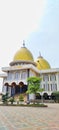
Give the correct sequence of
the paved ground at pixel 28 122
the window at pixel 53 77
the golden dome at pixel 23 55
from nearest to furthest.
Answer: the paved ground at pixel 28 122
the window at pixel 53 77
the golden dome at pixel 23 55

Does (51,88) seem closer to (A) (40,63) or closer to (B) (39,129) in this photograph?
(A) (40,63)

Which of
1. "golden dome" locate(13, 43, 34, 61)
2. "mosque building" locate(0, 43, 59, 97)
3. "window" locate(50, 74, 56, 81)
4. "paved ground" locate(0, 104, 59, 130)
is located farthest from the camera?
"golden dome" locate(13, 43, 34, 61)

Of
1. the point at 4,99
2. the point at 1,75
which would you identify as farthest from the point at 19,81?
the point at 4,99

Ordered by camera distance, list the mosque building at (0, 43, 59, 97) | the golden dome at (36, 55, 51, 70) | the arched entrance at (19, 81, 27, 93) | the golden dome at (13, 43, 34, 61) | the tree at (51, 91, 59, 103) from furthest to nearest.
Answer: the golden dome at (36, 55, 51, 70)
the golden dome at (13, 43, 34, 61)
the arched entrance at (19, 81, 27, 93)
the mosque building at (0, 43, 59, 97)
the tree at (51, 91, 59, 103)

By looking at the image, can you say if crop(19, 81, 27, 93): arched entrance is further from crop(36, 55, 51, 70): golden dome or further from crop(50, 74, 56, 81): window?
crop(36, 55, 51, 70): golden dome

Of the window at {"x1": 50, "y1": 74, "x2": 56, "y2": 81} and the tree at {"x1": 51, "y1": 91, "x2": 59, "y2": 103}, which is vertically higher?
the window at {"x1": 50, "y1": 74, "x2": 56, "y2": 81}

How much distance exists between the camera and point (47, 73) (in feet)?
130

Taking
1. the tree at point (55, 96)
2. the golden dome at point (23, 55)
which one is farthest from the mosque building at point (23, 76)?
the tree at point (55, 96)

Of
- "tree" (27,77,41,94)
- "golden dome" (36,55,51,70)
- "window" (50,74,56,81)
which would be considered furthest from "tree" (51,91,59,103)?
"tree" (27,77,41,94)

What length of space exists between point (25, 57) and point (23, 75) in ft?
19.4

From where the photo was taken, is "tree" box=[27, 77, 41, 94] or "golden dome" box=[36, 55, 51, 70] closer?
"tree" box=[27, 77, 41, 94]

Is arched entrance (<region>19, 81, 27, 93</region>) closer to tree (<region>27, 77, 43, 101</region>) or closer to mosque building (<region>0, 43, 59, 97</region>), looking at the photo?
mosque building (<region>0, 43, 59, 97</region>)

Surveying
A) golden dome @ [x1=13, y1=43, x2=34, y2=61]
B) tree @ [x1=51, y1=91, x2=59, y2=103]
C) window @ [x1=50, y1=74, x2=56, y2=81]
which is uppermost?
golden dome @ [x1=13, y1=43, x2=34, y2=61]

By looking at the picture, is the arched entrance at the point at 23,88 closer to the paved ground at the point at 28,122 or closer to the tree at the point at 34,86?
the tree at the point at 34,86
